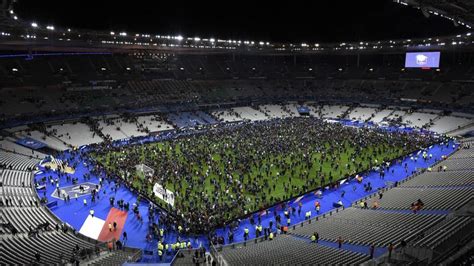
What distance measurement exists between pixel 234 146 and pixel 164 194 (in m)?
16.1

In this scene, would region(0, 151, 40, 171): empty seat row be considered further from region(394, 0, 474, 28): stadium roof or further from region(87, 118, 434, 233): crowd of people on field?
region(394, 0, 474, 28): stadium roof

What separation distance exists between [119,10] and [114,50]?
66.9 feet

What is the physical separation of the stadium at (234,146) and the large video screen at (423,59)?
535mm

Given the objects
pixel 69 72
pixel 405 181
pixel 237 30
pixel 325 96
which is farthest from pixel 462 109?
pixel 69 72

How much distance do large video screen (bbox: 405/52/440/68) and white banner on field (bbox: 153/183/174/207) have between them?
179 ft

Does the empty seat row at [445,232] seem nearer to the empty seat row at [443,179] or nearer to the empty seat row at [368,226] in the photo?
the empty seat row at [368,226]

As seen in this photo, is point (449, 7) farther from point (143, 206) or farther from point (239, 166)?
point (143, 206)

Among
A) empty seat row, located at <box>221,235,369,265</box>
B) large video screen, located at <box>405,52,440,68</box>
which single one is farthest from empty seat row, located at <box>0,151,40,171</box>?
large video screen, located at <box>405,52,440,68</box>

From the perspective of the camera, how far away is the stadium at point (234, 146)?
19125mm

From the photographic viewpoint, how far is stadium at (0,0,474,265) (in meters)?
19.1

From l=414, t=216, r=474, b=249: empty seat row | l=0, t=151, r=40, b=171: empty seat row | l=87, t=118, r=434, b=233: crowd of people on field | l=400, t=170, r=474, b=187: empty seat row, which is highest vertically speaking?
l=414, t=216, r=474, b=249: empty seat row

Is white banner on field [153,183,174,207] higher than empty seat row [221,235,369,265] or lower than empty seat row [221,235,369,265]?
lower

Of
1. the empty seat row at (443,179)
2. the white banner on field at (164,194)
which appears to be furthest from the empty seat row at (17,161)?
the empty seat row at (443,179)

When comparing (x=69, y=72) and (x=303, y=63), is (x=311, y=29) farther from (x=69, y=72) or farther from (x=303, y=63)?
(x=69, y=72)
